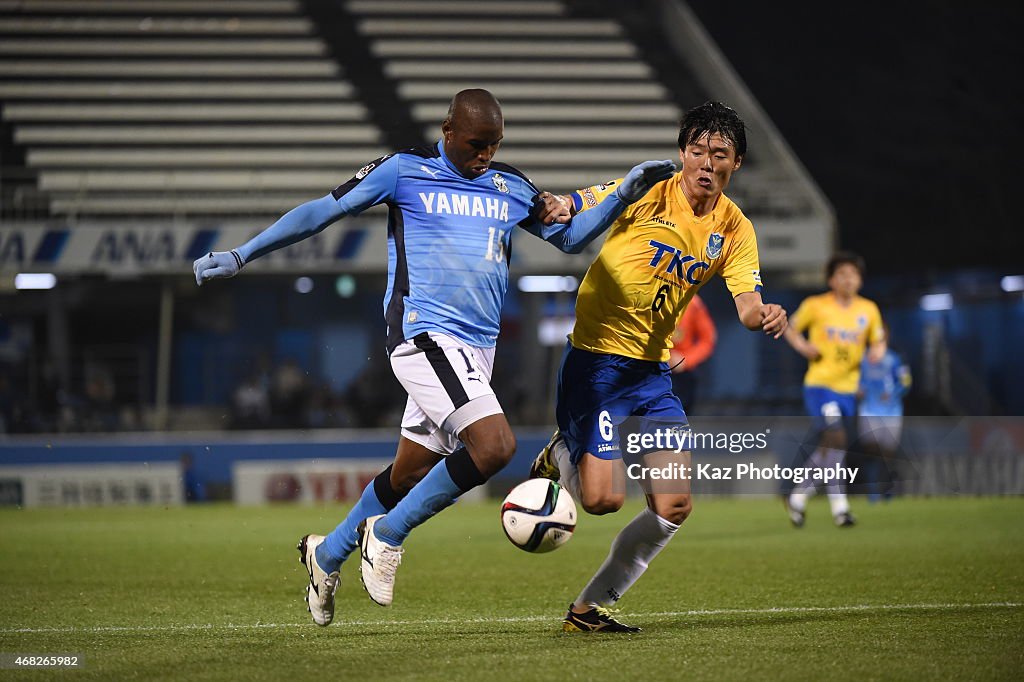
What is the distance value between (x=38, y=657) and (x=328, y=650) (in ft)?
3.37

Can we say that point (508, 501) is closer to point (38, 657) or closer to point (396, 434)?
point (38, 657)

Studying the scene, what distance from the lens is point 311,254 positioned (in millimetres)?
17250

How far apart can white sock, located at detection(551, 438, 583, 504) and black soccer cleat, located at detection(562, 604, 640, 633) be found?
53 centimetres

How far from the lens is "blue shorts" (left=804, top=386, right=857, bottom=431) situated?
1092 centimetres

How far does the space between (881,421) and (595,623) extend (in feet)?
33.8

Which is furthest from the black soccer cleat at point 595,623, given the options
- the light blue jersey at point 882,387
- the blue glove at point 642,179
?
the light blue jersey at point 882,387

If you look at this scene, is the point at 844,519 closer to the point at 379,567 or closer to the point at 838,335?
the point at 838,335

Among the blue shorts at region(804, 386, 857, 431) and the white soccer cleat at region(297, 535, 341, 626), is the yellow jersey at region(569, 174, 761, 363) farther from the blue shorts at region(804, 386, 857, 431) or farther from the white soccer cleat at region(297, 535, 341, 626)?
the blue shorts at region(804, 386, 857, 431)

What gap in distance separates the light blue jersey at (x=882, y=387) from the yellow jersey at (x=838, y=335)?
3911 millimetres

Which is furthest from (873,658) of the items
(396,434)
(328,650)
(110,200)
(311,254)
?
(110,200)

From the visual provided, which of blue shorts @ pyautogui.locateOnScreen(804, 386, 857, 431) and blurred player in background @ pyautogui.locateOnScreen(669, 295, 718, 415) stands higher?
blurred player in background @ pyautogui.locateOnScreen(669, 295, 718, 415)

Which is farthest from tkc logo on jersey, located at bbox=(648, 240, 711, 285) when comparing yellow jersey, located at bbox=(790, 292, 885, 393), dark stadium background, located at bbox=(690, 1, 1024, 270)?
dark stadium background, located at bbox=(690, 1, 1024, 270)

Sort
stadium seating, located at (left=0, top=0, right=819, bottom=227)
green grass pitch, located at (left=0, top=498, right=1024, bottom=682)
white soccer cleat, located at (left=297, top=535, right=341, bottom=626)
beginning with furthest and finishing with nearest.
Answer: stadium seating, located at (left=0, top=0, right=819, bottom=227) < white soccer cleat, located at (left=297, top=535, right=341, bottom=626) < green grass pitch, located at (left=0, top=498, right=1024, bottom=682)

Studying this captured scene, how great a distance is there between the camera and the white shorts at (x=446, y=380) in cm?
493
